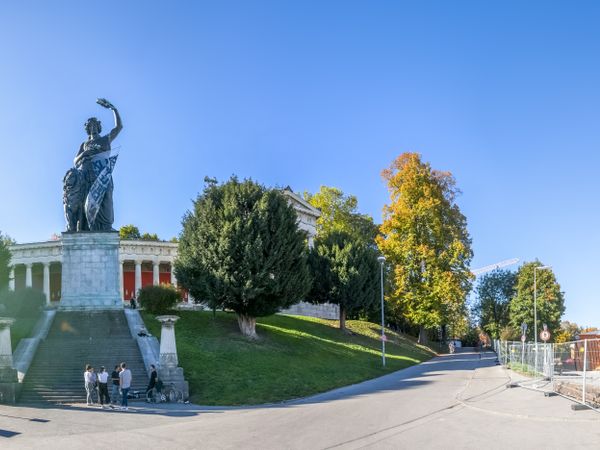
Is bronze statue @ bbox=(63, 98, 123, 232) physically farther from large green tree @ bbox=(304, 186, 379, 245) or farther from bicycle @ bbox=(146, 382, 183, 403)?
large green tree @ bbox=(304, 186, 379, 245)

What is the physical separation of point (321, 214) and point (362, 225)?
27.0ft

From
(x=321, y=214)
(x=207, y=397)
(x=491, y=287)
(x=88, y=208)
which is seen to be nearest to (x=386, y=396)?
(x=207, y=397)

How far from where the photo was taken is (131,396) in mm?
26469

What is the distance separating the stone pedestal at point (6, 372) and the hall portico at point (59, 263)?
40312 millimetres

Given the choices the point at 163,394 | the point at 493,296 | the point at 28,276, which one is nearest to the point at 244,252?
the point at 163,394

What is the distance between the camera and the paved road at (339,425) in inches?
587

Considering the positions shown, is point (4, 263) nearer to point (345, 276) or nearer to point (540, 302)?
point (345, 276)

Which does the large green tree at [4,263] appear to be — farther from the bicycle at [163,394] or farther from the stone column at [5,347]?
the bicycle at [163,394]

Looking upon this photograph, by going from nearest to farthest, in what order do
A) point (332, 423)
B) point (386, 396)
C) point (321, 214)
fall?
1. point (332, 423)
2. point (386, 396)
3. point (321, 214)

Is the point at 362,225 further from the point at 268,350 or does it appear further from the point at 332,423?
the point at 332,423

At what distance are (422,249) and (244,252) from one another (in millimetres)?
25394

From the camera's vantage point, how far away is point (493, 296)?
94.4 metres

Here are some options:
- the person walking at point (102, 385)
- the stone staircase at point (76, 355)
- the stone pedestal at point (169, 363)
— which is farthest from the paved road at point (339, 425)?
the stone staircase at point (76, 355)

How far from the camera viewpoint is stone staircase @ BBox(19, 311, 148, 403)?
26391 millimetres
